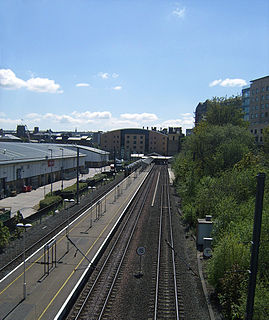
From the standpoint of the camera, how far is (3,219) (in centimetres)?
2114

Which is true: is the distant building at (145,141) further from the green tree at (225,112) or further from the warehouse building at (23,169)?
the green tree at (225,112)

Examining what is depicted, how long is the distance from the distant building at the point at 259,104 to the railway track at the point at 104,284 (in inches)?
1935

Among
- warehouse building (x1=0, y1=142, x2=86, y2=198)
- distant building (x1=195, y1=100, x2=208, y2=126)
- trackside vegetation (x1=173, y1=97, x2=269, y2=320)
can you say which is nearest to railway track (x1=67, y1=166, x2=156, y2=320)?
trackside vegetation (x1=173, y1=97, x2=269, y2=320)

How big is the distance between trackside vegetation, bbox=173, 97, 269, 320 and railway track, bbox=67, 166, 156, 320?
4644 millimetres

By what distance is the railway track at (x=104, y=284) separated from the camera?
38.7 feet

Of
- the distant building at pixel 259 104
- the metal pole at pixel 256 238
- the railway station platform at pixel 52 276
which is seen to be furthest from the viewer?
the distant building at pixel 259 104

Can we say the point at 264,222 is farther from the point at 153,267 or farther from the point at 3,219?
the point at 3,219

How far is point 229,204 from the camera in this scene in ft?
64.1

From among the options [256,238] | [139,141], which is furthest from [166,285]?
[139,141]

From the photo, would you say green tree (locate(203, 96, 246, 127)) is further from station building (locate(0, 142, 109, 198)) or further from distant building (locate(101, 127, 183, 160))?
distant building (locate(101, 127, 183, 160))

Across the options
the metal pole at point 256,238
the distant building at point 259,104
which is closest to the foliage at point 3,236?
the metal pole at point 256,238

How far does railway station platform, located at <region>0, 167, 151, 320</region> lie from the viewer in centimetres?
1155

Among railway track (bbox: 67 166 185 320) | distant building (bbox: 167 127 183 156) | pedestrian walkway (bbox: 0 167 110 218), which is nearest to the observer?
railway track (bbox: 67 166 185 320)

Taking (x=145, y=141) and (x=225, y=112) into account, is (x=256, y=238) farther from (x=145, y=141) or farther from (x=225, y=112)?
(x=145, y=141)
